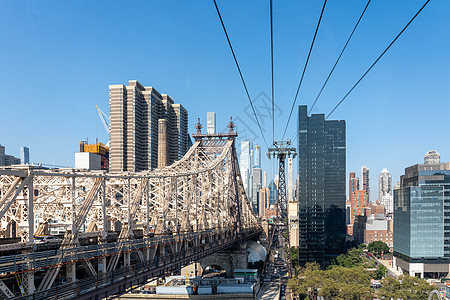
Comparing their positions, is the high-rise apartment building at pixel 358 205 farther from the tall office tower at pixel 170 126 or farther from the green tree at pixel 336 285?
the green tree at pixel 336 285

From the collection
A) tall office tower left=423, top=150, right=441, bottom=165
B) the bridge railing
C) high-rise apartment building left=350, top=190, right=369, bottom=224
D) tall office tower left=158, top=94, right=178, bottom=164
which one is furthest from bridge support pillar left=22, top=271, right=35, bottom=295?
high-rise apartment building left=350, top=190, right=369, bottom=224

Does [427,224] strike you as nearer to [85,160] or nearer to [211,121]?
[85,160]

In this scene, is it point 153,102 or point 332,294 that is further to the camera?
point 153,102

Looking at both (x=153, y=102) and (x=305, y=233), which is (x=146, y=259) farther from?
(x=153, y=102)

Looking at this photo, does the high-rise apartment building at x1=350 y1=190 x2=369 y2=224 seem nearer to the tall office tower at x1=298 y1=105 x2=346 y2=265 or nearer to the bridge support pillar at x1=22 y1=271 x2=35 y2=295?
the tall office tower at x1=298 y1=105 x2=346 y2=265

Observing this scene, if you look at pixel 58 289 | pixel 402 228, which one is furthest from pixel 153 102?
pixel 58 289

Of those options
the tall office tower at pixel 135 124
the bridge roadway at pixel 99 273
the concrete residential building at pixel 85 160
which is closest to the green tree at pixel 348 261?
the tall office tower at pixel 135 124
